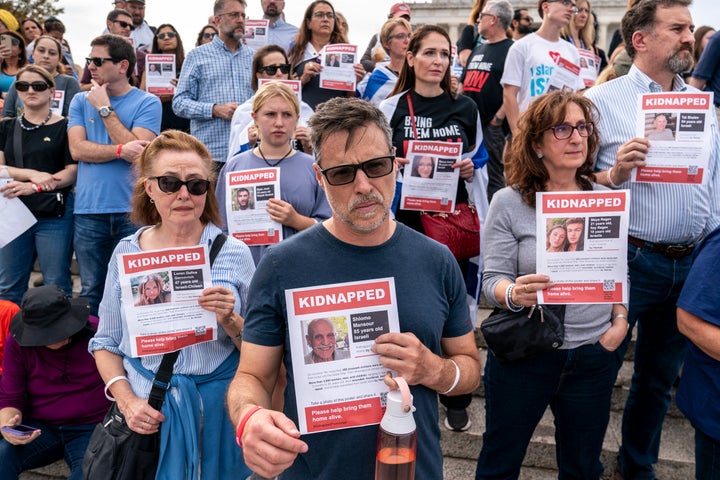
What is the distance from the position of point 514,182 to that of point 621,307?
0.76 meters

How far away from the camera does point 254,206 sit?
133 inches

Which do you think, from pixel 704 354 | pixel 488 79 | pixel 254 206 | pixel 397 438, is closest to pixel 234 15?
pixel 488 79

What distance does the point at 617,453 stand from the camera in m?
3.78

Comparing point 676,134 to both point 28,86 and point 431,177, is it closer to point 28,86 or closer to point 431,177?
point 431,177

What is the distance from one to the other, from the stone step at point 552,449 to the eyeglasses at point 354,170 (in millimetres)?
2746

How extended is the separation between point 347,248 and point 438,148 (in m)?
2.18

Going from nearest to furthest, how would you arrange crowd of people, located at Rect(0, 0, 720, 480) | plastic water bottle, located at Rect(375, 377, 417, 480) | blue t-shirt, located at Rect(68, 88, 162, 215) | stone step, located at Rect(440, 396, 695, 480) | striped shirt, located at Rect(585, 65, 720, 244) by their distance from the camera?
plastic water bottle, located at Rect(375, 377, 417, 480) < crowd of people, located at Rect(0, 0, 720, 480) < striped shirt, located at Rect(585, 65, 720, 244) < stone step, located at Rect(440, 396, 695, 480) < blue t-shirt, located at Rect(68, 88, 162, 215)

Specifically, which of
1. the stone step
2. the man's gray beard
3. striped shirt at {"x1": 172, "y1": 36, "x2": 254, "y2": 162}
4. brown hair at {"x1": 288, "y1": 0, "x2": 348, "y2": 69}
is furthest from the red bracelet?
brown hair at {"x1": 288, "y1": 0, "x2": 348, "y2": 69}

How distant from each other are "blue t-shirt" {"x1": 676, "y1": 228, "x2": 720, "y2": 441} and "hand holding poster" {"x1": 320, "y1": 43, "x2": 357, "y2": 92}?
3.45 metres

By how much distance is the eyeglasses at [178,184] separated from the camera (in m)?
2.63

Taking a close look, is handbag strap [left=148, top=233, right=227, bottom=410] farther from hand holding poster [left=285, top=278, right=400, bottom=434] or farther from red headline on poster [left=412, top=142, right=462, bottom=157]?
red headline on poster [left=412, top=142, right=462, bottom=157]

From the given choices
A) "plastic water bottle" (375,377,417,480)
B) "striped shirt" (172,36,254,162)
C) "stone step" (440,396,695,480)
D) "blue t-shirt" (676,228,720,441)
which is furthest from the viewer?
"striped shirt" (172,36,254,162)

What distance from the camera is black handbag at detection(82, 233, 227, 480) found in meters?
2.39

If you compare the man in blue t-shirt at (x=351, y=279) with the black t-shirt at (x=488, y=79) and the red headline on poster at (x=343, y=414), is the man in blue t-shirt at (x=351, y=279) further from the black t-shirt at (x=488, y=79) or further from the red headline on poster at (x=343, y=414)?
the black t-shirt at (x=488, y=79)
